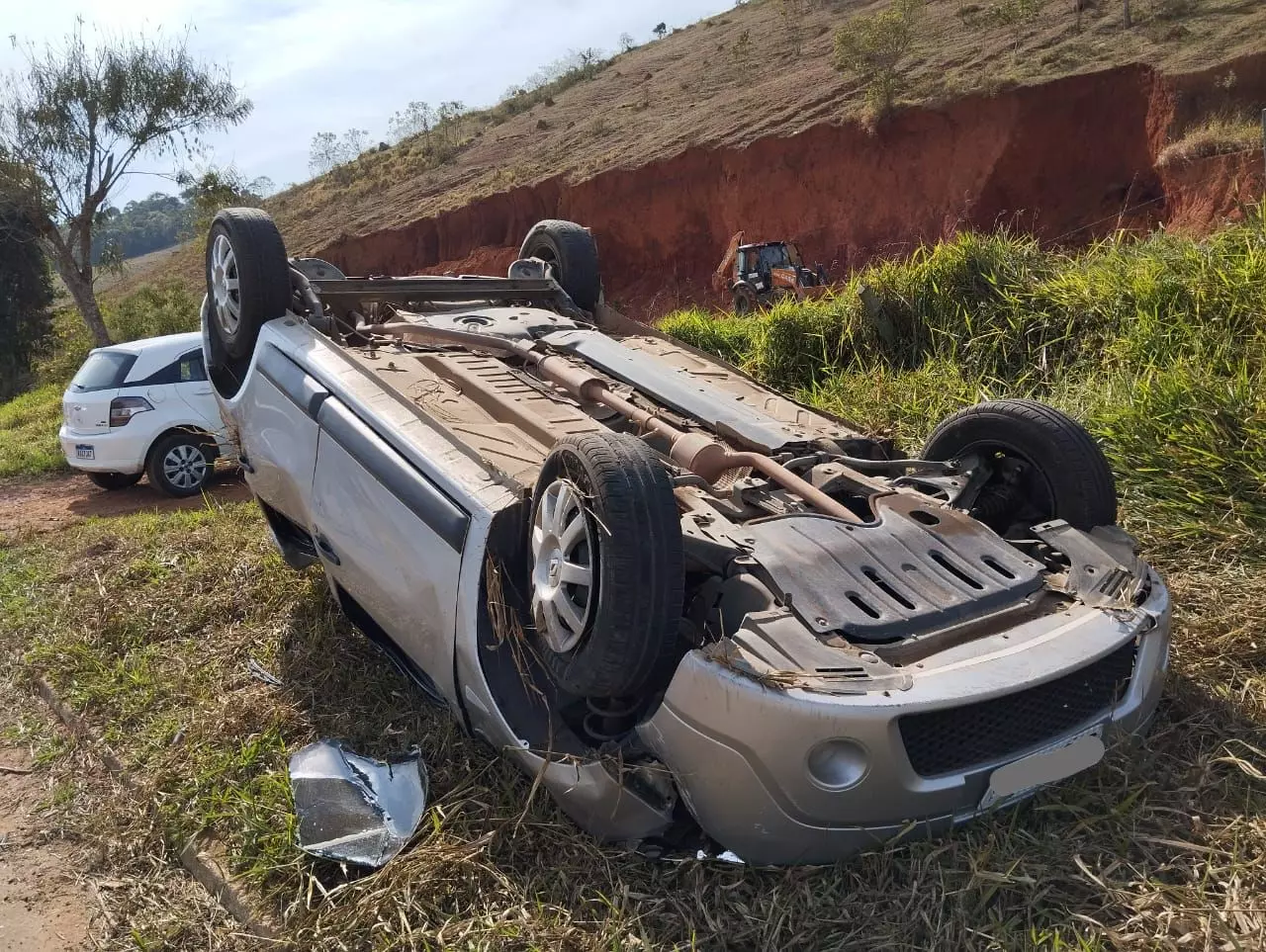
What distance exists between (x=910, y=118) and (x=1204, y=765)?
17542 mm

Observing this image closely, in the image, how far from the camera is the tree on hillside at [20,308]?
23244mm

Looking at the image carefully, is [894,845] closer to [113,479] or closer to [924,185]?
[113,479]

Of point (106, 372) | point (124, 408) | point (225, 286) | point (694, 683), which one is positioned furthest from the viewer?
point (106, 372)

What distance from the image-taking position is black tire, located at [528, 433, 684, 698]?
8.14 feet

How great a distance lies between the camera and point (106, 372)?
8758mm

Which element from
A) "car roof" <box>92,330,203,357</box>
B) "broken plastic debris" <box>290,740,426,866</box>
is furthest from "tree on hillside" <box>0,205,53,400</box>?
"broken plastic debris" <box>290,740,426,866</box>

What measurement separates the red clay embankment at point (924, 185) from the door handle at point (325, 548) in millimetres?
11396

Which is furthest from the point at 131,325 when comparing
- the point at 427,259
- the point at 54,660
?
the point at 54,660

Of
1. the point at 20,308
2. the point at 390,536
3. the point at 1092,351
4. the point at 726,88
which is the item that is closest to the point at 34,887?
the point at 390,536

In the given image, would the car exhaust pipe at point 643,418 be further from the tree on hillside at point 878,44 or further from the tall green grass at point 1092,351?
the tree on hillside at point 878,44

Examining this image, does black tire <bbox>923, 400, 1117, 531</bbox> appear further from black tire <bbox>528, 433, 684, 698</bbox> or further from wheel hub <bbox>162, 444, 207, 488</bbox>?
wheel hub <bbox>162, 444, 207, 488</bbox>

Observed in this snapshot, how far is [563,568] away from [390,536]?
81cm

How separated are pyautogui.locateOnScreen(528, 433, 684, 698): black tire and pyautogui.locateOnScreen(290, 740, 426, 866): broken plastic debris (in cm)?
73

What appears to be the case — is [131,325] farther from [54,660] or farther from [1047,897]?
[1047,897]
